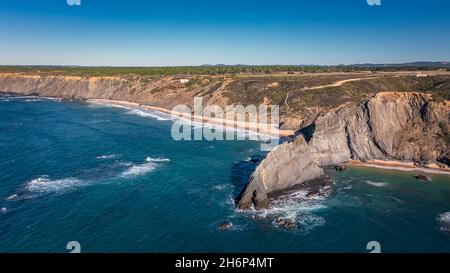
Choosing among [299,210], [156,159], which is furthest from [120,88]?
[299,210]

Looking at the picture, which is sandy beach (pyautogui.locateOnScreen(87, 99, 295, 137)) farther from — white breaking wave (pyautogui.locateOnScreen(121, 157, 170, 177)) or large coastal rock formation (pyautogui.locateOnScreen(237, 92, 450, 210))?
white breaking wave (pyautogui.locateOnScreen(121, 157, 170, 177))

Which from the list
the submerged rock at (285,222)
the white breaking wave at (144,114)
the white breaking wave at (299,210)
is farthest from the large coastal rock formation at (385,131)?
the white breaking wave at (144,114)

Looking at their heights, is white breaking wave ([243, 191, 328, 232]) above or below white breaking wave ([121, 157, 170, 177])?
below

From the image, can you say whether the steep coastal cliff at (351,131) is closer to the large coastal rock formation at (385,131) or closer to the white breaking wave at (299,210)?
the large coastal rock formation at (385,131)

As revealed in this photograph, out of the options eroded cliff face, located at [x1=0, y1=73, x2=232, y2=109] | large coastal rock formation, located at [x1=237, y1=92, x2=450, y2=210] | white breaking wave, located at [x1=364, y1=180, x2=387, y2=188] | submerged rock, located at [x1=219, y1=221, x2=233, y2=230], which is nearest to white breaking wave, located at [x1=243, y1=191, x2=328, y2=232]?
submerged rock, located at [x1=219, y1=221, x2=233, y2=230]

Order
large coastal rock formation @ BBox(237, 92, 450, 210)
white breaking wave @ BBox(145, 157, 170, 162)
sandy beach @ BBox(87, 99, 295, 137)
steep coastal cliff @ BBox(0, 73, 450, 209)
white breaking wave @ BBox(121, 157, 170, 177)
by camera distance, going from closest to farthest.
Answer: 1. steep coastal cliff @ BBox(0, 73, 450, 209)
2. white breaking wave @ BBox(121, 157, 170, 177)
3. large coastal rock formation @ BBox(237, 92, 450, 210)
4. white breaking wave @ BBox(145, 157, 170, 162)
5. sandy beach @ BBox(87, 99, 295, 137)

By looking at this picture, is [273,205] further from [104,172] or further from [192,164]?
[104,172]
